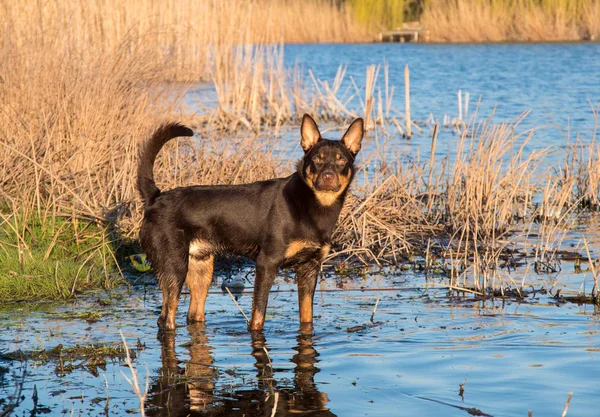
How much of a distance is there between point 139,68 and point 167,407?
6.63m

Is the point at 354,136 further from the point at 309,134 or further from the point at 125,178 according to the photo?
the point at 125,178

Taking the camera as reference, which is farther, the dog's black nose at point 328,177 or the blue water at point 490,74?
the blue water at point 490,74

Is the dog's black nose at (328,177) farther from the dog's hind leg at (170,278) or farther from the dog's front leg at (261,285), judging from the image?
the dog's hind leg at (170,278)

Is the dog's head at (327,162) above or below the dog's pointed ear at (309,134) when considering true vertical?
below

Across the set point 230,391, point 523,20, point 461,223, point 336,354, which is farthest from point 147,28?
point 523,20

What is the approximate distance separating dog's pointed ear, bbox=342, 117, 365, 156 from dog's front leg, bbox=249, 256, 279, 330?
106 cm

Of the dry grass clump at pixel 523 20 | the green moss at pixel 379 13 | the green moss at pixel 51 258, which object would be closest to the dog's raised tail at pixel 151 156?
the green moss at pixel 51 258

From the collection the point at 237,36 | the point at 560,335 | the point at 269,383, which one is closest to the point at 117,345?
the point at 269,383

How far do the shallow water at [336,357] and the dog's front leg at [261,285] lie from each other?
131mm

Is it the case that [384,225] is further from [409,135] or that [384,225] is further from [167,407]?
[409,135]

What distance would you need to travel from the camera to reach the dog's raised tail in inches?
242

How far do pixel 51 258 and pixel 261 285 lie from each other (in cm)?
259

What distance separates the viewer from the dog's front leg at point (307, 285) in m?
6.01

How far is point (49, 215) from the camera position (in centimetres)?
810
